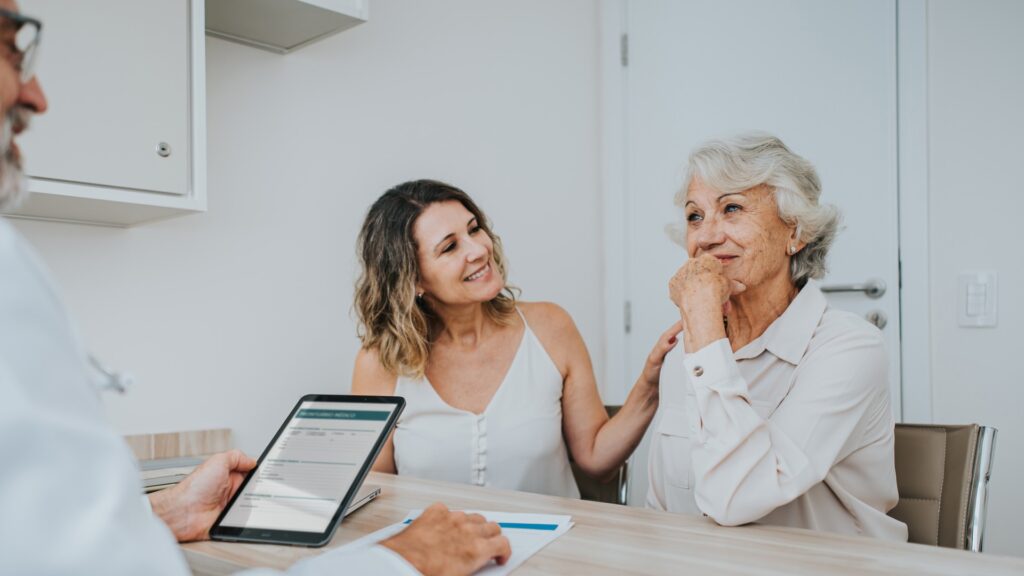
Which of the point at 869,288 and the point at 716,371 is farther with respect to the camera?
the point at 869,288

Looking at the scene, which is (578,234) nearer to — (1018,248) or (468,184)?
(468,184)

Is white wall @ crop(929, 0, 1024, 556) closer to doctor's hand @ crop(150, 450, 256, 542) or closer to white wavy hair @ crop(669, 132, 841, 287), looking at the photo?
white wavy hair @ crop(669, 132, 841, 287)

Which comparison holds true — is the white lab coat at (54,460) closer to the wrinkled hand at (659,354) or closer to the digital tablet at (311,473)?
the digital tablet at (311,473)

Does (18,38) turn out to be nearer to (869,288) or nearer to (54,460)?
(54,460)

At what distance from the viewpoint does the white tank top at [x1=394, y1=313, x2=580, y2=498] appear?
1.89m

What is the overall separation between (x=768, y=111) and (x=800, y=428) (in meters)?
1.80

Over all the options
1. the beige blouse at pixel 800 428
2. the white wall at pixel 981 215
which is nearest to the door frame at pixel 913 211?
the white wall at pixel 981 215

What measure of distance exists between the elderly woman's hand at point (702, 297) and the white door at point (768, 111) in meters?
1.25

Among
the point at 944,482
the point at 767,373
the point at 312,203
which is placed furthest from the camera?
the point at 312,203

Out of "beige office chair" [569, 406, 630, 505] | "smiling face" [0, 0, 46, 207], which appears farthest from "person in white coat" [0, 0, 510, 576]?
"beige office chair" [569, 406, 630, 505]

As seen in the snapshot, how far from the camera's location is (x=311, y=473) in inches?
48.7

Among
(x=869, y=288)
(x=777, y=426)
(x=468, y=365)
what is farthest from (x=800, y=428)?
(x=869, y=288)

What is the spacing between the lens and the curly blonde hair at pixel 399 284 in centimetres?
198

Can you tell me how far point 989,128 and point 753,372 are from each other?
1395 millimetres
